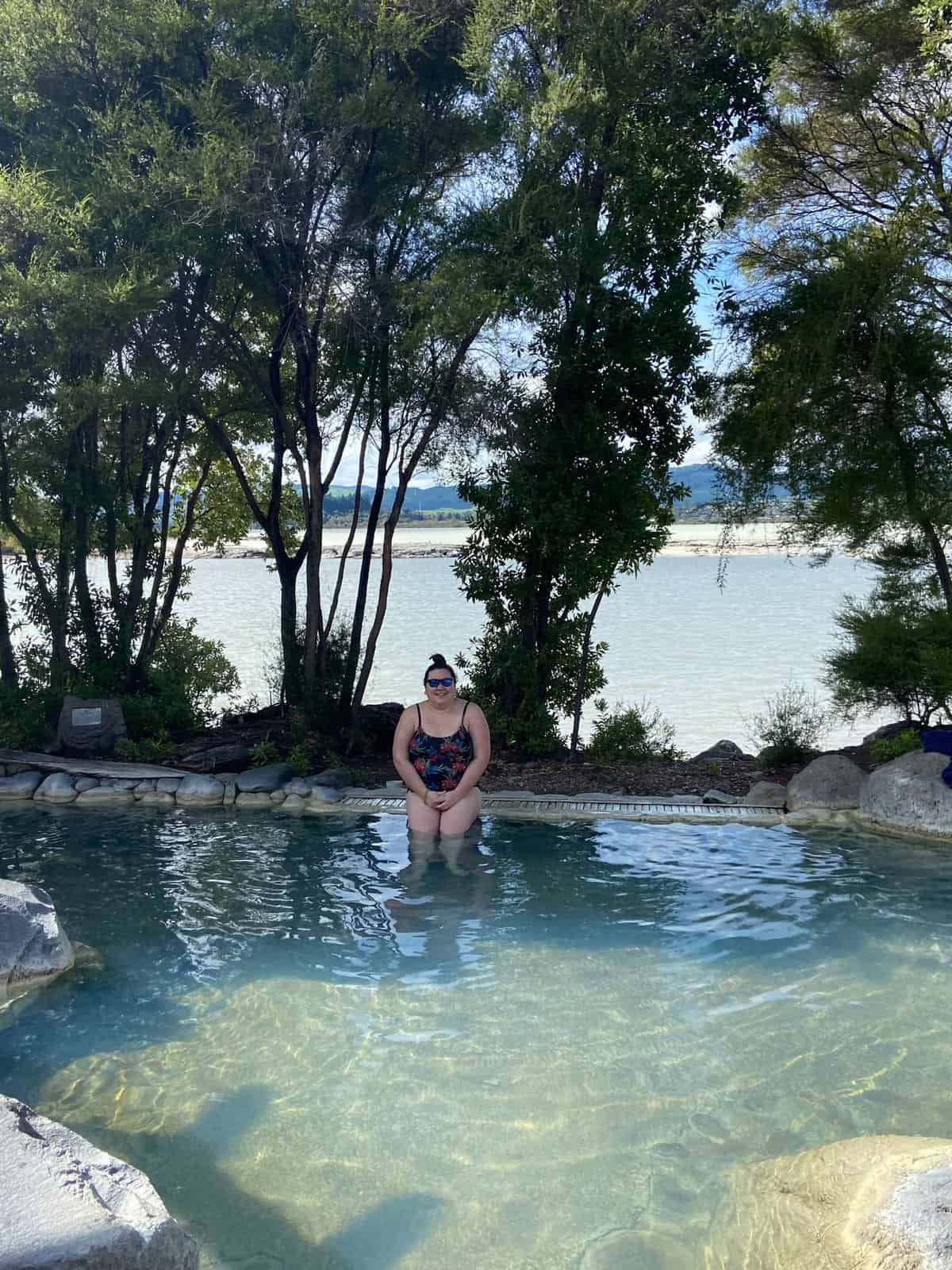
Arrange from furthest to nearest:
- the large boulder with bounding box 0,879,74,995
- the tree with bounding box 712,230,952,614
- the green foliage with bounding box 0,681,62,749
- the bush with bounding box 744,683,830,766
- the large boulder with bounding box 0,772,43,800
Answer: the green foliage with bounding box 0,681,62,749, the bush with bounding box 744,683,830,766, the large boulder with bounding box 0,772,43,800, the tree with bounding box 712,230,952,614, the large boulder with bounding box 0,879,74,995

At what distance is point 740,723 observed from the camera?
13891 millimetres

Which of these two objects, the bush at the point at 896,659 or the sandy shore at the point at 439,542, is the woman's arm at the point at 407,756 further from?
the sandy shore at the point at 439,542

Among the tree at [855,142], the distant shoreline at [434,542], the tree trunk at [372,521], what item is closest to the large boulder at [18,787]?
the tree trunk at [372,521]

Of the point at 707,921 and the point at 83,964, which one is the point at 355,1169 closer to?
the point at 83,964

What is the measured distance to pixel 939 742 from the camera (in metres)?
7.86

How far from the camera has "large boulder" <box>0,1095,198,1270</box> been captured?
239 cm

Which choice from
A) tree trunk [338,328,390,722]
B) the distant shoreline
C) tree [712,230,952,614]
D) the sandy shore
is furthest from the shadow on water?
the sandy shore

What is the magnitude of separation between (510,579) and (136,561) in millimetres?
3762

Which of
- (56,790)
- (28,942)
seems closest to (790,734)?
(56,790)

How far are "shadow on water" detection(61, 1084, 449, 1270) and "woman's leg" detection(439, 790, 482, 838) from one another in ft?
11.5

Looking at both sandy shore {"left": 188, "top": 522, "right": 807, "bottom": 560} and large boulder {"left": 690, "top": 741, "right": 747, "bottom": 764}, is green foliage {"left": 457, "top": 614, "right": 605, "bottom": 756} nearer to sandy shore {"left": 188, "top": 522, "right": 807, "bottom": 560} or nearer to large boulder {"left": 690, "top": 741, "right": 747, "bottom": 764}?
large boulder {"left": 690, "top": 741, "right": 747, "bottom": 764}

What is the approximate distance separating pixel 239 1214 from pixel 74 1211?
903mm

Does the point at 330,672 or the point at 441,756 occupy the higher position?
the point at 330,672

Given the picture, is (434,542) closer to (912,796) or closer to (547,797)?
(547,797)
